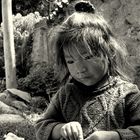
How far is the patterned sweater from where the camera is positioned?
78.8 inches

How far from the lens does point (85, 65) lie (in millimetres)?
2016

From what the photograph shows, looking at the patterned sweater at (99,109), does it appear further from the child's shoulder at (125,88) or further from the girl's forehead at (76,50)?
the girl's forehead at (76,50)

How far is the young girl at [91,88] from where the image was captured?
2.00m

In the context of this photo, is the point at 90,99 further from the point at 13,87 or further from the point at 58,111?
the point at 13,87

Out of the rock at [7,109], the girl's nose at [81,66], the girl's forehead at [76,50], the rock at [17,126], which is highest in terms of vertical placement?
the girl's forehead at [76,50]

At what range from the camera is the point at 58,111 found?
2133mm

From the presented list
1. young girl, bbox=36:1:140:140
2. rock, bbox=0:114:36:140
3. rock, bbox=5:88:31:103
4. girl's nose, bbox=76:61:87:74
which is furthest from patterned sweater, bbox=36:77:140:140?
rock, bbox=5:88:31:103

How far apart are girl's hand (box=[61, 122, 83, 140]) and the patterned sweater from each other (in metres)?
0.10

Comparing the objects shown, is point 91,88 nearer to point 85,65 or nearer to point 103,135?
point 85,65

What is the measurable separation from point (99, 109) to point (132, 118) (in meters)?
0.14

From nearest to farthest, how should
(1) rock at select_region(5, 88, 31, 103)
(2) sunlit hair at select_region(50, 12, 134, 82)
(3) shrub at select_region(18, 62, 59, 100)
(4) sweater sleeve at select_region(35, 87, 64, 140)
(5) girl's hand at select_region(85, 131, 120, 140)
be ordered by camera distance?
(5) girl's hand at select_region(85, 131, 120, 140) → (2) sunlit hair at select_region(50, 12, 134, 82) → (4) sweater sleeve at select_region(35, 87, 64, 140) → (1) rock at select_region(5, 88, 31, 103) → (3) shrub at select_region(18, 62, 59, 100)

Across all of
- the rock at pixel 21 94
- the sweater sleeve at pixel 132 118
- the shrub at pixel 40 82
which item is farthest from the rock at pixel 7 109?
the sweater sleeve at pixel 132 118

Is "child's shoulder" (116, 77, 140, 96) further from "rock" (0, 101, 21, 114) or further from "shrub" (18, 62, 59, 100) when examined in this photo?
"shrub" (18, 62, 59, 100)

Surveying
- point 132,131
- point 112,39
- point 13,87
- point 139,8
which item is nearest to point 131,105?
point 132,131
